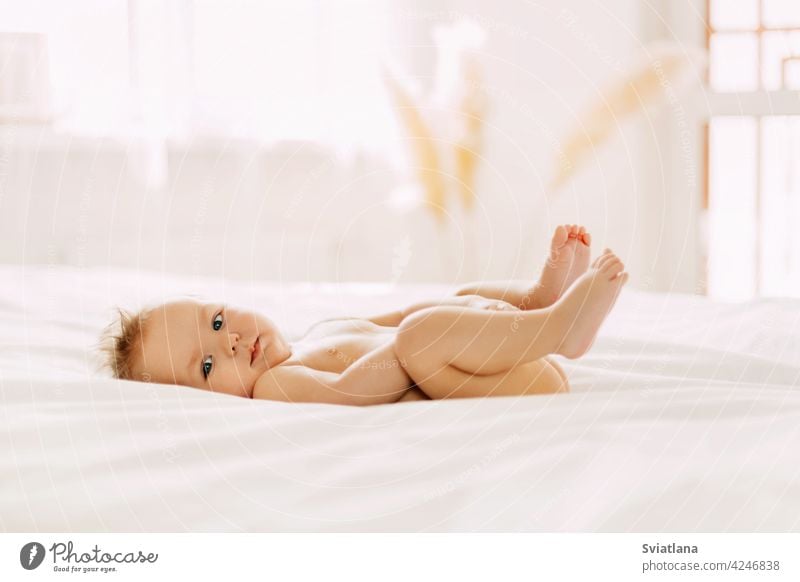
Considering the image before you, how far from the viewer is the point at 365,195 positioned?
1.51 metres

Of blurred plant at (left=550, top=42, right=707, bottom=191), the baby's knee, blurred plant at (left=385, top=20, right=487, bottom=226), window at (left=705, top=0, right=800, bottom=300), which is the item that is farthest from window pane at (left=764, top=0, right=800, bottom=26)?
the baby's knee

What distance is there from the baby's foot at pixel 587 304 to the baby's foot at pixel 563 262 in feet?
0.32

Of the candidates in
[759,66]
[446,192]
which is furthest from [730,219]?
[446,192]

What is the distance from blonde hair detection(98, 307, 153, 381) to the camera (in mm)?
712

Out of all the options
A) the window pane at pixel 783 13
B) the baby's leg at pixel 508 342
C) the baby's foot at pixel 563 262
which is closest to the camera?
the baby's leg at pixel 508 342

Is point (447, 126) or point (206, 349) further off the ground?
point (447, 126)

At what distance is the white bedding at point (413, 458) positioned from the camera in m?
0.48

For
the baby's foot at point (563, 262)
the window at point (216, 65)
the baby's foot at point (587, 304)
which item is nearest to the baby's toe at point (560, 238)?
the baby's foot at point (563, 262)

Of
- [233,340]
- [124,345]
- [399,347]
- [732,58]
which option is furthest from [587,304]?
[732,58]

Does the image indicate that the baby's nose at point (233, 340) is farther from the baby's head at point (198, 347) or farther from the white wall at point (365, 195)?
the white wall at point (365, 195)

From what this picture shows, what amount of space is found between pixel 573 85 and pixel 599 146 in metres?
0.12

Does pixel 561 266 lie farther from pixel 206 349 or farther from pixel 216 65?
pixel 216 65

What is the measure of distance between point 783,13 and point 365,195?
2.45 ft
